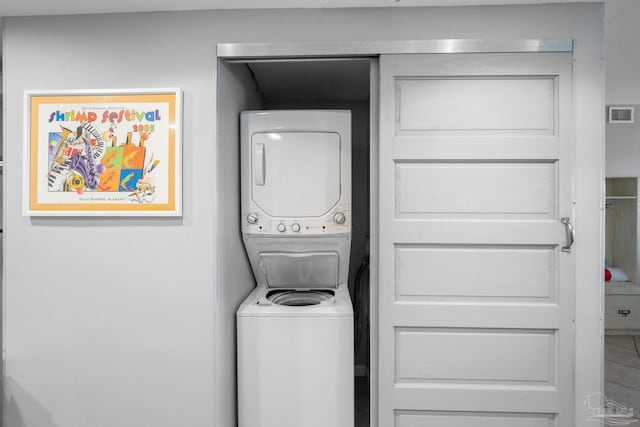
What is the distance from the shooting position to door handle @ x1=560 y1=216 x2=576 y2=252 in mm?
1791

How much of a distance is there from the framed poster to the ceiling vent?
457 cm

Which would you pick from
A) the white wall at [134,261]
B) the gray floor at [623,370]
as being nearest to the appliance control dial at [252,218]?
the white wall at [134,261]

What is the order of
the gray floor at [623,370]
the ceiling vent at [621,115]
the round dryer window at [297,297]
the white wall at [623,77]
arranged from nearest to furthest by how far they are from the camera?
the white wall at [623,77] → the round dryer window at [297,297] → the gray floor at [623,370] → the ceiling vent at [621,115]

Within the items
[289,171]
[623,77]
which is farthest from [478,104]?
[623,77]

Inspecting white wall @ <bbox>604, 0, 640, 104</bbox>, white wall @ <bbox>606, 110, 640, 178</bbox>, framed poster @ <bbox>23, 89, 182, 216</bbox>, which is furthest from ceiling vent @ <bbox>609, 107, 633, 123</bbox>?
framed poster @ <bbox>23, 89, 182, 216</bbox>

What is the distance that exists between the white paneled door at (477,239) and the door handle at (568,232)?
22 millimetres

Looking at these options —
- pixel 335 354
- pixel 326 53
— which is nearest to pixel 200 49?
pixel 326 53

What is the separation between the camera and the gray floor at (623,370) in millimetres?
2896

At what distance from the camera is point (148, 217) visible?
73.2 inches

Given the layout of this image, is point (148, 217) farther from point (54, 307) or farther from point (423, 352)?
point (423, 352)

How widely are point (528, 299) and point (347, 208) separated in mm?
1028

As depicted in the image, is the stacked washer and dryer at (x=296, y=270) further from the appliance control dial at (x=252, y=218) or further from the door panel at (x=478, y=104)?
the door panel at (x=478, y=104)

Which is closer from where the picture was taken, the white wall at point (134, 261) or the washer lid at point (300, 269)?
the white wall at point (134, 261)

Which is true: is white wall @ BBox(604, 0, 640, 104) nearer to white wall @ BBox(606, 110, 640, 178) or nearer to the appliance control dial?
white wall @ BBox(606, 110, 640, 178)
